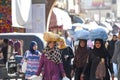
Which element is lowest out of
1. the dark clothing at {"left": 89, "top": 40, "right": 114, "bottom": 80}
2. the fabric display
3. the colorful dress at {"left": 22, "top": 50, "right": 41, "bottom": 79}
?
the colorful dress at {"left": 22, "top": 50, "right": 41, "bottom": 79}

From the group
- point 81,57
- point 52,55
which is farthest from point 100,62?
point 81,57

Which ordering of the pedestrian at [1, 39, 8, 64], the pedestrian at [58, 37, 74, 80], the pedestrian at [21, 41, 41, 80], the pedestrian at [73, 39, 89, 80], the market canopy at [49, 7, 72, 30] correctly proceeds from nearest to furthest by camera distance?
the pedestrian at [73, 39, 89, 80]
the pedestrian at [21, 41, 41, 80]
the pedestrian at [58, 37, 74, 80]
the pedestrian at [1, 39, 8, 64]
the market canopy at [49, 7, 72, 30]

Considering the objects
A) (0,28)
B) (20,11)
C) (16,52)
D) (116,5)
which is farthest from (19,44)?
(116,5)

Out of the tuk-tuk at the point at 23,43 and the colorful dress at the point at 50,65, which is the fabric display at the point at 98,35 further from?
the tuk-tuk at the point at 23,43

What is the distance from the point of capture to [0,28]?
17.8m

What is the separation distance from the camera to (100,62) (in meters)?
9.63

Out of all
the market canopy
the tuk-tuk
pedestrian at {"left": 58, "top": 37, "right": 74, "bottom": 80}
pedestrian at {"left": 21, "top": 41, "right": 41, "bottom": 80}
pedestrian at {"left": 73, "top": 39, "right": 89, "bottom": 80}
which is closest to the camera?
pedestrian at {"left": 73, "top": 39, "right": 89, "bottom": 80}

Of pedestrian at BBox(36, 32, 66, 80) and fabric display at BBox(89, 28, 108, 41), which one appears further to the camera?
fabric display at BBox(89, 28, 108, 41)

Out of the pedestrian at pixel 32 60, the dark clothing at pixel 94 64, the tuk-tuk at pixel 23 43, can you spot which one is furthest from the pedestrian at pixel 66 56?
the dark clothing at pixel 94 64

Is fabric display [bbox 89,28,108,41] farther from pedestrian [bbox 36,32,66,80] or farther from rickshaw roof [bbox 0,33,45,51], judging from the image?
rickshaw roof [bbox 0,33,45,51]

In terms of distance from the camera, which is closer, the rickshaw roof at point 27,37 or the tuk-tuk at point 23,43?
the tuk-tuk at point 23,43

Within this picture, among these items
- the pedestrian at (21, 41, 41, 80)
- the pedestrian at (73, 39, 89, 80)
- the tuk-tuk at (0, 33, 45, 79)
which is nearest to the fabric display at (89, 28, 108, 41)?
the pedestrian at (73, 39, 89, 80)

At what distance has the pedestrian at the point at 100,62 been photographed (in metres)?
9.61

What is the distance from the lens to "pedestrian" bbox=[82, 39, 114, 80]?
31.5 feet
